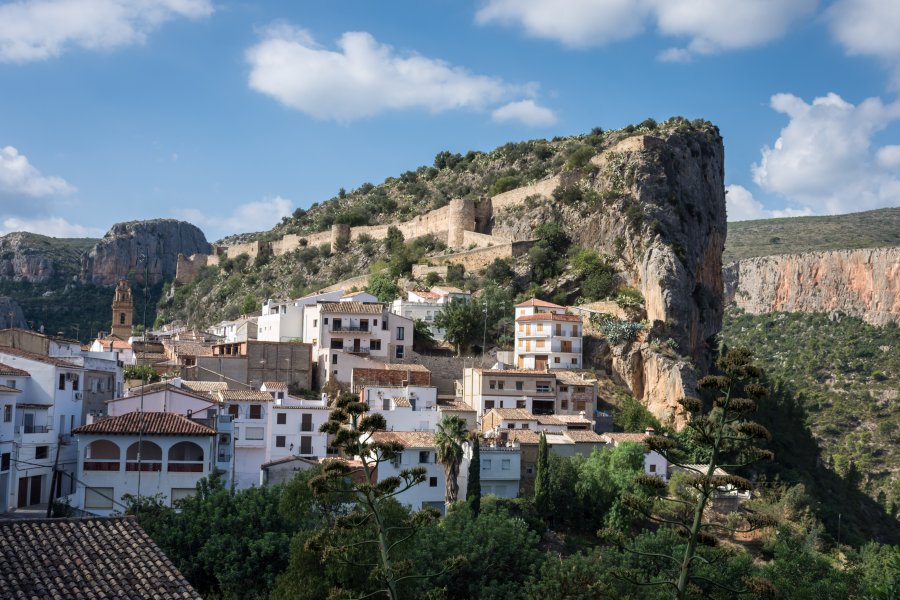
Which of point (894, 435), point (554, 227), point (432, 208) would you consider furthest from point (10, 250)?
point (894, 435)

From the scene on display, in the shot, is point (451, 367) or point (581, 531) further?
point (451, 367)

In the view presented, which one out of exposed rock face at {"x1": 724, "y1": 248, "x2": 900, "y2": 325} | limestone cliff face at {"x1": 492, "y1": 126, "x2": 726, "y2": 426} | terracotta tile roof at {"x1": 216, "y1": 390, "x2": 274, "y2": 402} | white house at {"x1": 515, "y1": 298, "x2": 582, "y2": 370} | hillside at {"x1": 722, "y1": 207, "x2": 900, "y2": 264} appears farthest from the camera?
hillside at {"x1": 722, "y1": 207, "x2": 900, "y2": 264}

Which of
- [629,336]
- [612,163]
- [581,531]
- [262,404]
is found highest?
[612,163]

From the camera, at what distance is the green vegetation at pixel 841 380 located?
325 feet

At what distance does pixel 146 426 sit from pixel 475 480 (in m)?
15.9

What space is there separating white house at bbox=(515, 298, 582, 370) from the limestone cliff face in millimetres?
2703

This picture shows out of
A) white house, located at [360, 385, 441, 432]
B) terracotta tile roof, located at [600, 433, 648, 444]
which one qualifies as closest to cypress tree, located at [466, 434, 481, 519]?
white house, located at [360, 385, 441, 432]

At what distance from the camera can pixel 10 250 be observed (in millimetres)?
133875

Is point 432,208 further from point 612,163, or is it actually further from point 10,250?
point 10,250

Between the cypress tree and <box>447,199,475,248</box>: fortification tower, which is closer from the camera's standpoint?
the cypress tree

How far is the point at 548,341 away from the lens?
68000 millimetres

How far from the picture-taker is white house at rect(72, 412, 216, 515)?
3638cm

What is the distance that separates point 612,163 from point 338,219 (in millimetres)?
36886

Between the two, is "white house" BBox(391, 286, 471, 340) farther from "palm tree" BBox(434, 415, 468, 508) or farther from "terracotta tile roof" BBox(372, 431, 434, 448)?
"palm tree" BBox(434, 415, 468, 508)
